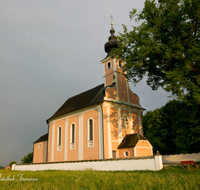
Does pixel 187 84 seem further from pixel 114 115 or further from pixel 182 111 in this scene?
pixel 114 115

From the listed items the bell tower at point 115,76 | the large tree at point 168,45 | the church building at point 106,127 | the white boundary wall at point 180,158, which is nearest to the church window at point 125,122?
the church building at point 106,127

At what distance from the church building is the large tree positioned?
4.93 meters

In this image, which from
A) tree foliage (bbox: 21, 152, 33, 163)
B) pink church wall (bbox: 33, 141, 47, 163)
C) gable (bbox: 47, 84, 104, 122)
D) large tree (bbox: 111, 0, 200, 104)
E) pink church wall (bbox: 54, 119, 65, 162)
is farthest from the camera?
tree foliage (bbox: 21, 152, 33, 163)

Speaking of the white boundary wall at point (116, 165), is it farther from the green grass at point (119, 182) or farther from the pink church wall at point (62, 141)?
the pink church wall at point (62, 141)

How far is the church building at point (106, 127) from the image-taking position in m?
18.3

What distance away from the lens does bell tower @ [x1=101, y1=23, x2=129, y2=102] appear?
2189 centimetres

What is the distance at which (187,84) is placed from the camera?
13883mm

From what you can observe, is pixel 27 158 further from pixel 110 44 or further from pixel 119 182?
pixel 119 182

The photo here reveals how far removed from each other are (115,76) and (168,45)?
26.6 ft

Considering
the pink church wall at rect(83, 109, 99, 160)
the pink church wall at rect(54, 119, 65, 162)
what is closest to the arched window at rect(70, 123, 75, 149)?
the pink church wall at rect(54, 119, 65, 162)

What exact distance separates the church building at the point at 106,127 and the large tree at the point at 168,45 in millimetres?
4935

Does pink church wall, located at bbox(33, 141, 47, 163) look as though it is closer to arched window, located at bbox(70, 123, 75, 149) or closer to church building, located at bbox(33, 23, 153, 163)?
church building, located at bbox(33, 23, 153, 163)

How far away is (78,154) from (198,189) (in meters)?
16.6

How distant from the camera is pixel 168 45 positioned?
15.3 m
